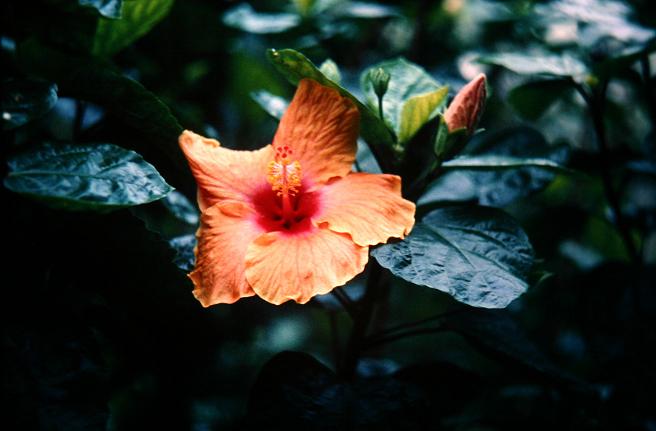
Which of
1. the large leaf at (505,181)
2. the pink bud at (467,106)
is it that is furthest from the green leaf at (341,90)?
the large leaf at (505,181)

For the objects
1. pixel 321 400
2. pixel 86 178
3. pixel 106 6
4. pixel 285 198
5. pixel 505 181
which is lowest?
pixel 321 400

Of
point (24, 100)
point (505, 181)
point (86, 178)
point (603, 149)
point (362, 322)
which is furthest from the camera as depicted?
point (603, 149)

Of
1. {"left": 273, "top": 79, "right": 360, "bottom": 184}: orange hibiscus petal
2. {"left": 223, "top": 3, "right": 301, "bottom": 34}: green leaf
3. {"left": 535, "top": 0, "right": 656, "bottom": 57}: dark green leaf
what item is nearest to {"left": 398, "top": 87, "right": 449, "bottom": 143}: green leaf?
{"left": 273, "top": 79, "right": 360, "bottom": 184}: orange hibiscus petal

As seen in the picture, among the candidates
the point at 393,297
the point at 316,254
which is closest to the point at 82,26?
the point at 316,254

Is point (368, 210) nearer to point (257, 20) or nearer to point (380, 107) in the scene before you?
point (380, 107)

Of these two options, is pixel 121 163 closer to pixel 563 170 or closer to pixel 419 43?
pixel 563 170

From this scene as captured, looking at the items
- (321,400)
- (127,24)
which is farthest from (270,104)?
(321,400)

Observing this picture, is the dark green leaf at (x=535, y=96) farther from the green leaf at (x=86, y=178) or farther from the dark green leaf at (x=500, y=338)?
the green leaf at (x=86, y=178)
